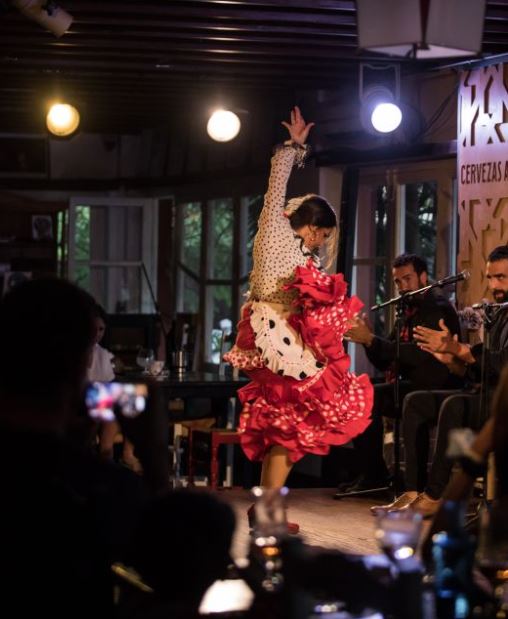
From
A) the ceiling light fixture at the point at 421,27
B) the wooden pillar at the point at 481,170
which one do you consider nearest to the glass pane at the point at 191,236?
the wooden pillar at the point at 481,170

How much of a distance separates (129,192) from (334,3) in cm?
634

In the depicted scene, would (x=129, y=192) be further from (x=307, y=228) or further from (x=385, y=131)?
(x=307, y=228)

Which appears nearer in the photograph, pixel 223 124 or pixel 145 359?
pixel 145 359

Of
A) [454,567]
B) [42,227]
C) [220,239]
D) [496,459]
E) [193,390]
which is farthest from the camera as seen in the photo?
[42,227]

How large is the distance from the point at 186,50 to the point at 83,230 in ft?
15.5

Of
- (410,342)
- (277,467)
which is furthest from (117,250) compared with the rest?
(277,467)

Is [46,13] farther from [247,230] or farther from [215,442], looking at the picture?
[247,230]

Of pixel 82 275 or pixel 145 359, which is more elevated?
pixel 82 275

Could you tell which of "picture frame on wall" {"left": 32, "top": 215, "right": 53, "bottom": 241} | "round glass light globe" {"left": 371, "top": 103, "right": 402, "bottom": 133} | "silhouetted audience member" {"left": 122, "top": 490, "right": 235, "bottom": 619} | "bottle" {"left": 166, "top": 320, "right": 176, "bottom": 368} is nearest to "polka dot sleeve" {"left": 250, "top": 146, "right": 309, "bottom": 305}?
"round glass light globe" {"left": 371, "top": 103, "right": 402, "bottom": 133}

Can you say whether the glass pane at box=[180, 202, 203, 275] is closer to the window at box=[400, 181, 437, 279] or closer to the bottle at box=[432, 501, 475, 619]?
the window at box=[400, 181, 437, 279]

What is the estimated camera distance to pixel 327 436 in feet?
18.3

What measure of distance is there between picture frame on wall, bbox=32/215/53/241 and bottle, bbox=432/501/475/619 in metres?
11.2

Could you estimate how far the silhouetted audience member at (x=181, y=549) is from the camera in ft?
7.36

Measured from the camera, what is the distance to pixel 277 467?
5.51 metres
